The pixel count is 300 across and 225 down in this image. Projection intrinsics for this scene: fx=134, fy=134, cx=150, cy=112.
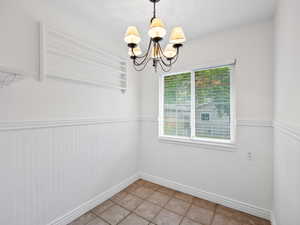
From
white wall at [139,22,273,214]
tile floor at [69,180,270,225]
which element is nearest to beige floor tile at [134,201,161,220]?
tile floor at [69,180,270,225]

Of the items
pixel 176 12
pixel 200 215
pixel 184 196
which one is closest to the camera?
pixel 176 12

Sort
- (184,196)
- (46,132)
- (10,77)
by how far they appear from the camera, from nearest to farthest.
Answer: (10,77) < (46,132) < (184,196)

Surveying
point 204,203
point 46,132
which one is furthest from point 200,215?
point 46,132

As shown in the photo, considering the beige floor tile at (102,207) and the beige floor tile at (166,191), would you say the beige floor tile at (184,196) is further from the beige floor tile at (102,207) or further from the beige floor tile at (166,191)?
the beige floor tile at (102,207)

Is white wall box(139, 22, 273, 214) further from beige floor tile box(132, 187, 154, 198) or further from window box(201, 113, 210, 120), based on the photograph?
beige floor tile box(132, 187, 154, 198)

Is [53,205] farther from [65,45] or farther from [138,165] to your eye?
[65,45]

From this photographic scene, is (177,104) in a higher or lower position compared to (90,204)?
higher

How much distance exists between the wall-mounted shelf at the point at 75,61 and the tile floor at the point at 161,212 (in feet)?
5.71

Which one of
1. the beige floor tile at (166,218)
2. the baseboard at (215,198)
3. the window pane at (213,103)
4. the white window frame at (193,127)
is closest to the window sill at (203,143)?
the white window frame at (193,127)

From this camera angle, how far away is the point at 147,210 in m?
1.83

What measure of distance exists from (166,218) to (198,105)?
1.65 m

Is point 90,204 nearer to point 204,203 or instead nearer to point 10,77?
point 204,203

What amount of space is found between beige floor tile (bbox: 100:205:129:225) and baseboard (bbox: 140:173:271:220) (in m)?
0.84

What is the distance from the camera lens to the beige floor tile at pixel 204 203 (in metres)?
1.88
